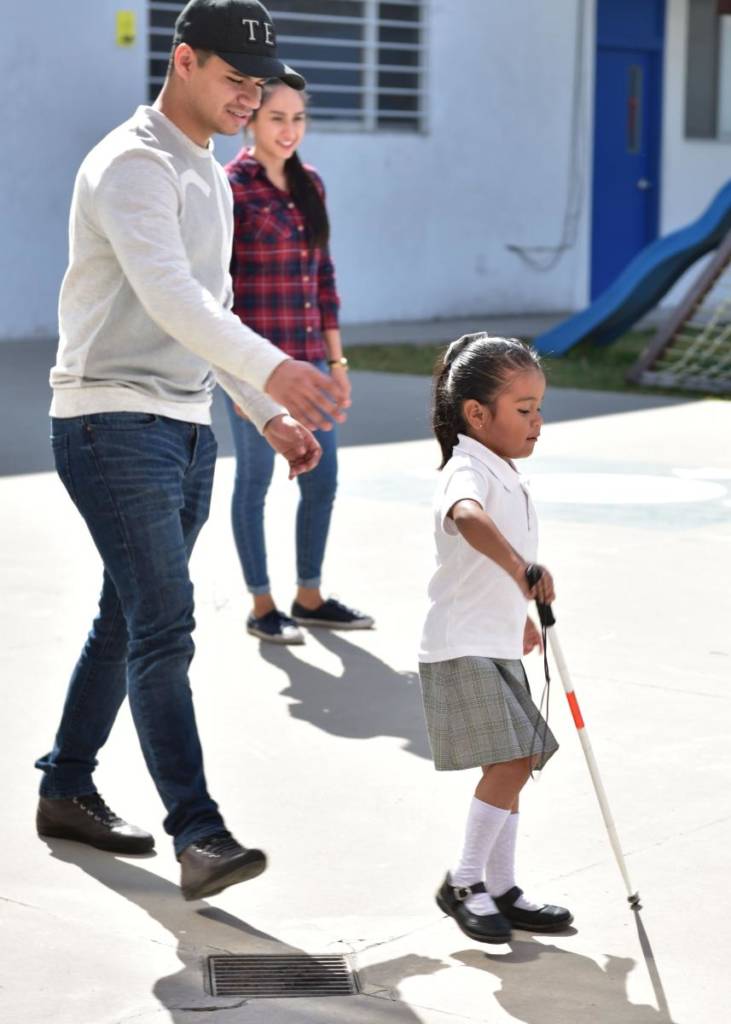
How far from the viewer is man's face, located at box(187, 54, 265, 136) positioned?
4.01m

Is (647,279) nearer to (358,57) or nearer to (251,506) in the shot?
(358,57)

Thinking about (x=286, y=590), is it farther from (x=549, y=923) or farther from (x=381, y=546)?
(x=549, y=923)

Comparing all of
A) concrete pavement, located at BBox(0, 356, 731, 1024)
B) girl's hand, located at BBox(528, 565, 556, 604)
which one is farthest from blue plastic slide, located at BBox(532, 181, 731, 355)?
girl's hand, located at BBox(528, 565, 556, 604)

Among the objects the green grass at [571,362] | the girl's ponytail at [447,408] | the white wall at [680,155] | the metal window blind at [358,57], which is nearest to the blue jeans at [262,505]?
the girl's ponytail at [447,408]

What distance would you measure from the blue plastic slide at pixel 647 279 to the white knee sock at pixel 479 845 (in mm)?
A: 10958

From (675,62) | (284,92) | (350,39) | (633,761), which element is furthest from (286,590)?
(675,62)

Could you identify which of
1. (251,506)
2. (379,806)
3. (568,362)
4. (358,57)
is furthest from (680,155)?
(379,806)

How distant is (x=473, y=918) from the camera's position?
3.80 metres

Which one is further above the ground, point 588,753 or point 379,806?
point 588,753

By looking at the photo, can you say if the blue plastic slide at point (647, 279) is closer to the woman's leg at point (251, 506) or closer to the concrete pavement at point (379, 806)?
the concrete pavement at point (379, 806)

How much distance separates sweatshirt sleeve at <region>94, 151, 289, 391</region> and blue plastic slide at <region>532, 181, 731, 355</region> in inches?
429

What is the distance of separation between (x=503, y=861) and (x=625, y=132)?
18.4 meters

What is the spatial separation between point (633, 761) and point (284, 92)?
2591 millimetres

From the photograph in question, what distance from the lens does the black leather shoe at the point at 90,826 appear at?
4348 mm
